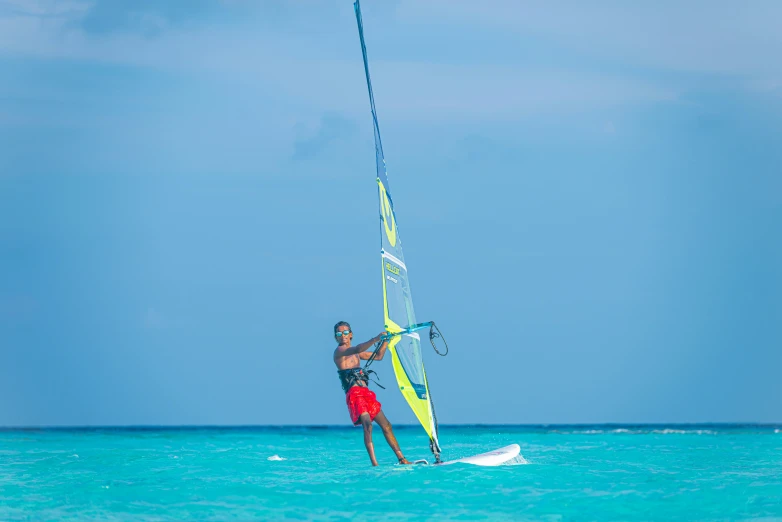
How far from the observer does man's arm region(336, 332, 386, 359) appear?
8891 mm

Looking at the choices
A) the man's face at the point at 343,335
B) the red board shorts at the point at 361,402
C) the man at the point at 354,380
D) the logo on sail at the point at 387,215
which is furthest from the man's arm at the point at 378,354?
→ the logo on sail at the point at 387,215

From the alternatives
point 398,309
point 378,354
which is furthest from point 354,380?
point 398,309

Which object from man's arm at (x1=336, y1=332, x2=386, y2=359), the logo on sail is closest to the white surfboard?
man's arm at (x1=336, y1=332, x2=386, y2=359)

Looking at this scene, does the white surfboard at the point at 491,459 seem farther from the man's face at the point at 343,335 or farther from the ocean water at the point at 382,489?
the man's face at the point at 343,335

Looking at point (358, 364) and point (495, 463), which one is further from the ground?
point (358, 364)

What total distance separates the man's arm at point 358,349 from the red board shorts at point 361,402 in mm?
383

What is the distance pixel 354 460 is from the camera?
506 inches

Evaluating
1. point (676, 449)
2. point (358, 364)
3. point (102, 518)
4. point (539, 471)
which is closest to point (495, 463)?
point (539, 471)

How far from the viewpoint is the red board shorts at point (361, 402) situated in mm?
9383

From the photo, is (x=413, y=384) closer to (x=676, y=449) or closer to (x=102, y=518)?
(x=102, y=518)

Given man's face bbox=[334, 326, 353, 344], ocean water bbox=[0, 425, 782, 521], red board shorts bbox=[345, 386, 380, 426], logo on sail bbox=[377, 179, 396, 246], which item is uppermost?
logo on sail bbox=[377, 179, 396, 246]

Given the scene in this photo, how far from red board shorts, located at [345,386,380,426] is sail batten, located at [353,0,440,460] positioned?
0.33 m

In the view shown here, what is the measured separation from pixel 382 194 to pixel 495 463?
11.2 ft

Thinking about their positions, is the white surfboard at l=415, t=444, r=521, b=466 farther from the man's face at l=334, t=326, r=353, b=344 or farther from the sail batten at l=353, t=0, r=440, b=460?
the man's face at l=334, t=326, r=353, b=344
